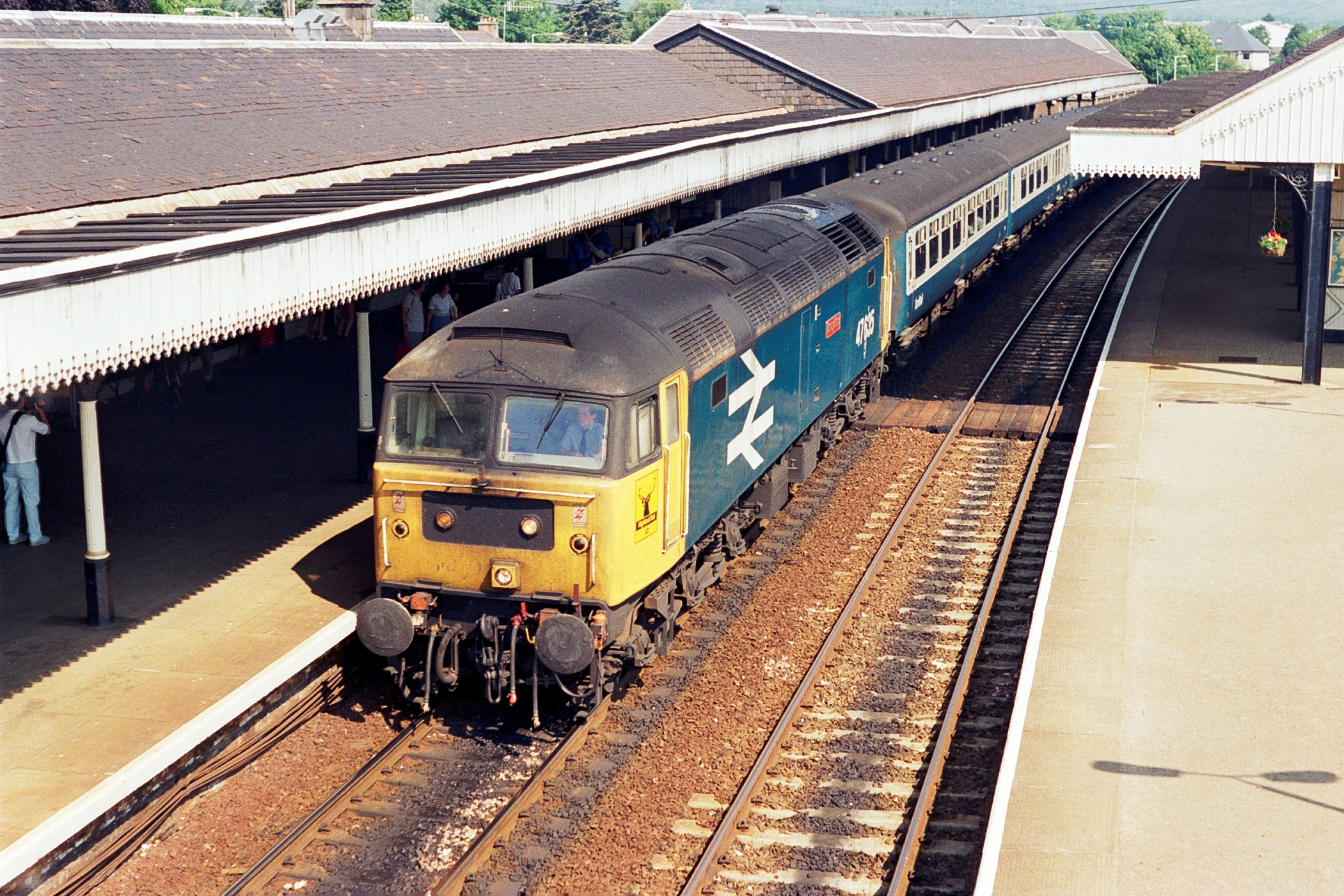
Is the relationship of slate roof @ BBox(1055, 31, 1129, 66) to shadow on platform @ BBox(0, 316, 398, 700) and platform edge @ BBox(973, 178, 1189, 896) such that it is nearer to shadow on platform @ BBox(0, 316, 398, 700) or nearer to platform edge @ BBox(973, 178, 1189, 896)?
platform edge @ BBox(973, 178, 1189, 896)

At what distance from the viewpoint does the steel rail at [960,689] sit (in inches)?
355

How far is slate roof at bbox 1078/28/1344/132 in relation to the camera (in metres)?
21.1

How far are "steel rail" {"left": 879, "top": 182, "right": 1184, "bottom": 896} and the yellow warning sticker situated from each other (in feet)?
8.90

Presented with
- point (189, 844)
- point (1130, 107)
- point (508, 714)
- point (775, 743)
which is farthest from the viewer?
point (1130, 107)

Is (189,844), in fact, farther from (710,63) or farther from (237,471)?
(710,63)

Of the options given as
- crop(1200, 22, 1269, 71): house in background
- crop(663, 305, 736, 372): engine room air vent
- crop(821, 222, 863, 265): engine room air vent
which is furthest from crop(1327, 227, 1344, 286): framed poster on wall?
crop(1200, 22, 1269, 71): house in background

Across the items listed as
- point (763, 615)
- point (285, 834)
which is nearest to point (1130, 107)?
point (763, 615)

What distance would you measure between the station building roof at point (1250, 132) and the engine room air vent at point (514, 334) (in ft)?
42.2

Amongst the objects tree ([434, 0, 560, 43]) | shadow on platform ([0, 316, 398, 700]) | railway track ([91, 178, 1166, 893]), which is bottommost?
railway track ([91, 178, 1166, 893])

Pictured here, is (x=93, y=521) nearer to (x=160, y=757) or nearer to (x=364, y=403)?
(x=160, y=757)

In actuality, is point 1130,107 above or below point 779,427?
above

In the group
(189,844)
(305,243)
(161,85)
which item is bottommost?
(189,844)

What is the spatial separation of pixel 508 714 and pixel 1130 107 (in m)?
19.5

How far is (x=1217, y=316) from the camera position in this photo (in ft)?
90.5
